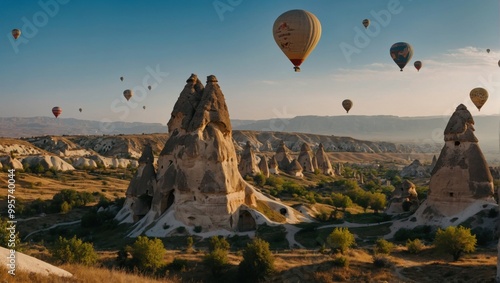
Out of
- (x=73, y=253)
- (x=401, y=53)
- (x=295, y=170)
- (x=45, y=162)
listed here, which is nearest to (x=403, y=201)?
(x=401, y=53)

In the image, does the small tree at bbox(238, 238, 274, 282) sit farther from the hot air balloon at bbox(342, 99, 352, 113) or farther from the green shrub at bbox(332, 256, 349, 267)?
the hot air balloon at bbox(342, 99, 352, 113)

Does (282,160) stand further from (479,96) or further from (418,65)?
(479,96)

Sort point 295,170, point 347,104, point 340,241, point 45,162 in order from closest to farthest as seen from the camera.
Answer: point 340,241, point 347,104, point 45,162, point 295,170

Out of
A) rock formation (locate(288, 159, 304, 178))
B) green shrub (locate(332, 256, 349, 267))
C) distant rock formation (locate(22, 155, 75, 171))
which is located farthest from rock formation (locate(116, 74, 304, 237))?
distant rock formation (locate(22, 155, 75, 171))

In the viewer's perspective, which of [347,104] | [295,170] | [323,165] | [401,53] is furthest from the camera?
[323,165]

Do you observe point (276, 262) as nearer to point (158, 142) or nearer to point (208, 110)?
point (208, 110)

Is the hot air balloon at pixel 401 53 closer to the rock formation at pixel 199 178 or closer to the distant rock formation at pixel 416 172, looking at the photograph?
the rock formation at pixel 199 178

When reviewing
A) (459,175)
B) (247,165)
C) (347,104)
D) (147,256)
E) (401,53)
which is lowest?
(147,256)
